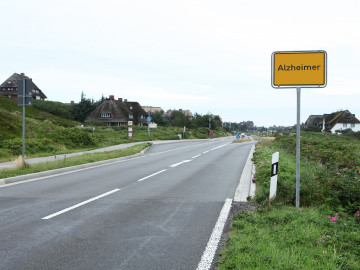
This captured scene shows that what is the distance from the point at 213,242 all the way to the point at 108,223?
2.04 meters

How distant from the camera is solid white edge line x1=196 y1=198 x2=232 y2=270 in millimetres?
3980

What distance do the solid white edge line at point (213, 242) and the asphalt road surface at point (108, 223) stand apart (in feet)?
0.24

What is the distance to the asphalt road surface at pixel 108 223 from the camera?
13.7ft

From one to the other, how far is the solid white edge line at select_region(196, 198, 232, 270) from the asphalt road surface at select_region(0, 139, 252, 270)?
0.24 ft

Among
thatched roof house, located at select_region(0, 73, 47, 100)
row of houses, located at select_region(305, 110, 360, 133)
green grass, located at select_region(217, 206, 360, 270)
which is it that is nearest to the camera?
green grass, located at select_region(217, 206, 360, 270)

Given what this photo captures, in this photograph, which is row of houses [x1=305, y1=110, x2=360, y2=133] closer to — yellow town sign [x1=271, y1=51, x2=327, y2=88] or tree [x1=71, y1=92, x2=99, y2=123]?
tree [x1=71, y1=92, x2=99, y2=123]

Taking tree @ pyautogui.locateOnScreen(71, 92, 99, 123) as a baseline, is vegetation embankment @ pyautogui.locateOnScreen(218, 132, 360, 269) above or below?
below

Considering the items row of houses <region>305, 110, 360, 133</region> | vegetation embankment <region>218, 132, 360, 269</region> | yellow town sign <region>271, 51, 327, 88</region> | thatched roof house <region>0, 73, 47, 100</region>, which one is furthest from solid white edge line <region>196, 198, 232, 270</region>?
row of houses <region>305, 110, 360, 133</region>

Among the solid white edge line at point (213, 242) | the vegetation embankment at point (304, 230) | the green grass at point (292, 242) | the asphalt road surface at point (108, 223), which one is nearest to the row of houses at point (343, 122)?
the asphalt road surface at point (108, 223)

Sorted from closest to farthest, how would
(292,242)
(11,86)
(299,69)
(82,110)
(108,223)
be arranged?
(292,242)
(108,223)
(299,69)
(82,110)
(11,86)

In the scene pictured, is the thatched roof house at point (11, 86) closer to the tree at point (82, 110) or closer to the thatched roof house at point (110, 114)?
the tree at point (82, 110)

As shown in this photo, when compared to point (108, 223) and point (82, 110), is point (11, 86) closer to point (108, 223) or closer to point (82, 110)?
point (82, 110)

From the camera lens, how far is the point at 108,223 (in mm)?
5836

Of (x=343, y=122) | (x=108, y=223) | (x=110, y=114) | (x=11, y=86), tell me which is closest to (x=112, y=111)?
(x=110, y=114)
